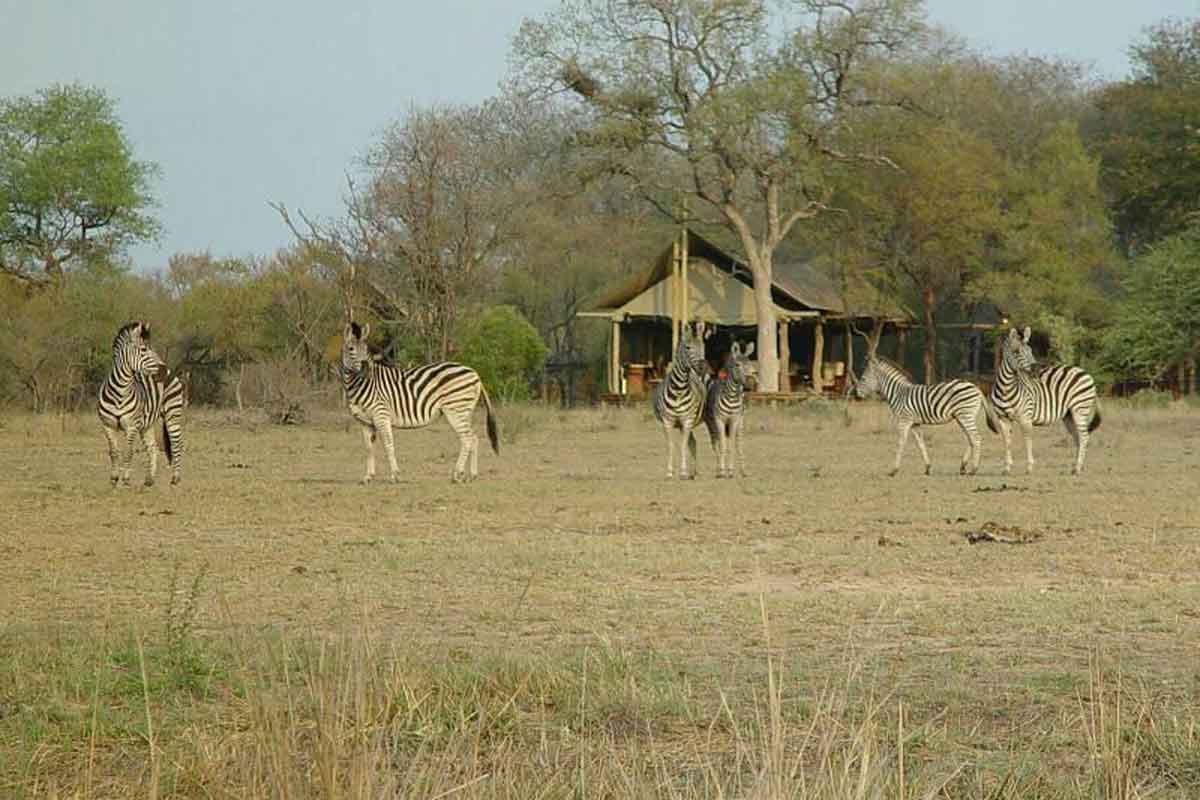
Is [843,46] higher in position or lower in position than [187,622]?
higher

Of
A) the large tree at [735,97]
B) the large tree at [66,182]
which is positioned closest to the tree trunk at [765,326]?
the large tree at [735,97]

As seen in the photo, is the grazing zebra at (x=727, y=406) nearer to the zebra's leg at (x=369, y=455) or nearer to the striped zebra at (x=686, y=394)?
the striped zebra at (x=686, y=394)

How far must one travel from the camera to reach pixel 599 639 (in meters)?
8.23

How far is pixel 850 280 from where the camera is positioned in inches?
1875

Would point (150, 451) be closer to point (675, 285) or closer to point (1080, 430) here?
point (1080, 430)

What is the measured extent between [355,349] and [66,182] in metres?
33.3

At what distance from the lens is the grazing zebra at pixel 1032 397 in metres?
20.9

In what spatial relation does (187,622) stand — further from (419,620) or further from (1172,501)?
(1172,501)

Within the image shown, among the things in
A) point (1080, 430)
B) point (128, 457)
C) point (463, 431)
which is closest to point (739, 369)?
point (463, 431)

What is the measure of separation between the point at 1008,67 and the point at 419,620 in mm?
54741

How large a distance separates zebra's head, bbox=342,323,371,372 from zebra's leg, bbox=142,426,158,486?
2235 millimetres

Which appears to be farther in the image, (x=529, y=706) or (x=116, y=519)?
(x=116, y=519)

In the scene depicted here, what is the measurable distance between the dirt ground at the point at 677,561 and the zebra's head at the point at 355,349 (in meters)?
1.40

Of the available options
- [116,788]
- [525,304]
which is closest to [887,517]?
[116,788]
